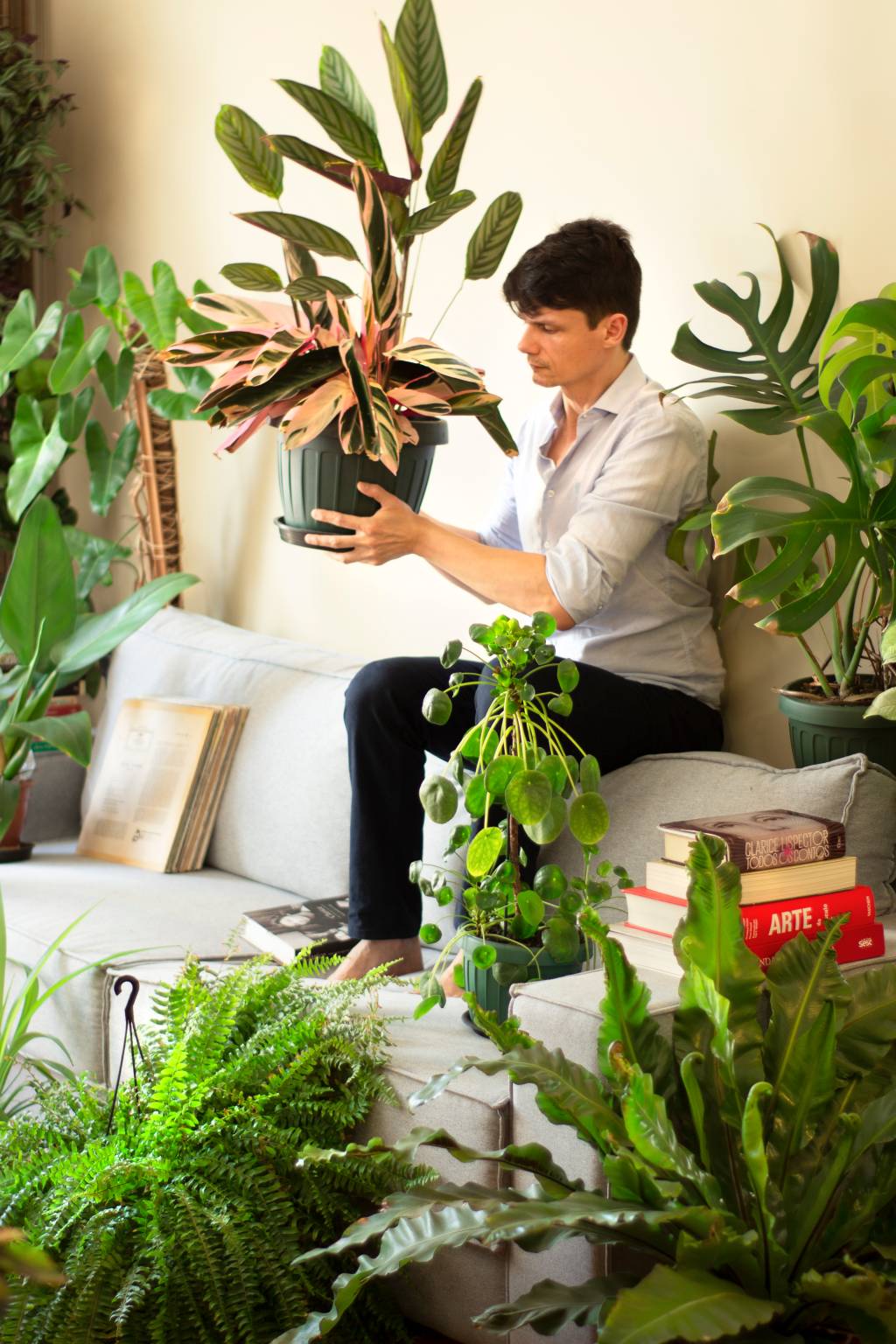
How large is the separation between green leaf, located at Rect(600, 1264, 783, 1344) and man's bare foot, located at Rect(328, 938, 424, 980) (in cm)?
107

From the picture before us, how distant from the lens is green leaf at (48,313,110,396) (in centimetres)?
Answer: 326

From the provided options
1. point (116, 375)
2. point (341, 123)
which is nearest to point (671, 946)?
point (341, 123)

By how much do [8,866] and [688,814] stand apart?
157 cm

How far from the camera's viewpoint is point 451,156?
2.04 metres

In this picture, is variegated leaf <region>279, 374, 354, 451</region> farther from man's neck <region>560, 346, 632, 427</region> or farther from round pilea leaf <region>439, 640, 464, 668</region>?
man's neck <region>560, 346, 632, 427</region>

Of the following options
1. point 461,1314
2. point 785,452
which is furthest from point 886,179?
point 461,1314

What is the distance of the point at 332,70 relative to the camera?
2057 mm

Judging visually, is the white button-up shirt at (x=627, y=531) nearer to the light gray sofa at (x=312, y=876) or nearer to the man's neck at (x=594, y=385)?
the man's neck at (x=594, y=385)

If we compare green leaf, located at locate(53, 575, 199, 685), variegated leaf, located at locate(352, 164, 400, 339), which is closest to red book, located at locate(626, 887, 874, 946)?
variegated leaf, located at locate(352, 164, 400, 339)

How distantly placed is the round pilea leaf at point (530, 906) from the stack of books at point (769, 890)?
4.0 inches

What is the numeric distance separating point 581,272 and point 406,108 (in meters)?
0.43

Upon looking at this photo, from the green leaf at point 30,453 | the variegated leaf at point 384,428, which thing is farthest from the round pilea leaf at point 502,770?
the green leaf at point 30,453

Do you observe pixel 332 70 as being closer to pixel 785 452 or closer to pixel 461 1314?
pixel 785 452

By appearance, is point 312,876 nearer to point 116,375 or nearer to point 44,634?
point 44,634
